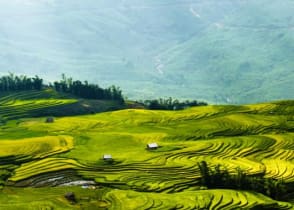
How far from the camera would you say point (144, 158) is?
60969 millimetres

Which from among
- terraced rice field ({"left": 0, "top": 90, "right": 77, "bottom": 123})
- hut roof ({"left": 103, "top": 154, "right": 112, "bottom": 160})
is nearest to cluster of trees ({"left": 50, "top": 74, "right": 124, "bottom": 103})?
terraced rice field ({"left": 0, "top": 90, "right": 77, "bottom": 123})

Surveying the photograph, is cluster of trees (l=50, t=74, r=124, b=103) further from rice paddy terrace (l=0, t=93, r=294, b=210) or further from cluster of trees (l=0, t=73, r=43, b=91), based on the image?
rice paddy terrace (l=0, t=93, r=294, b=210)

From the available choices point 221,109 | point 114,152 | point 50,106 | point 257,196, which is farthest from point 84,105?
point 257,196

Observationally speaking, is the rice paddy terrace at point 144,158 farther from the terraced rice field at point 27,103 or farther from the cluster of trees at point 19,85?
the cluster of trees at point 19,85

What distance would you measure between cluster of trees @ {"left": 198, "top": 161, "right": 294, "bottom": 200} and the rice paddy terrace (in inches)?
28.4

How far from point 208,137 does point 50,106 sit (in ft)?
127

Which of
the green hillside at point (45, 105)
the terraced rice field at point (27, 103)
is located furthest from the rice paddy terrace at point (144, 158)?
the green hillside at point (45, 105)

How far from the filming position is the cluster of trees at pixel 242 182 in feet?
174

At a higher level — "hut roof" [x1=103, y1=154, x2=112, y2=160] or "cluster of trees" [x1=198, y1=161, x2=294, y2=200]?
"hut roof" [x1=103, y1=154, x2=112, y2=160]

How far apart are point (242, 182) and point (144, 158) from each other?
10.9m

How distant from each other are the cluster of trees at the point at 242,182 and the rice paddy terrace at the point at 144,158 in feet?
2.37

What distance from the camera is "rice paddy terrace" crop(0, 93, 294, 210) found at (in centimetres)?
4894

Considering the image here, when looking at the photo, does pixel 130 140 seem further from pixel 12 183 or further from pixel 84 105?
pixel 84 105

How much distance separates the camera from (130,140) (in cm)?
6938
